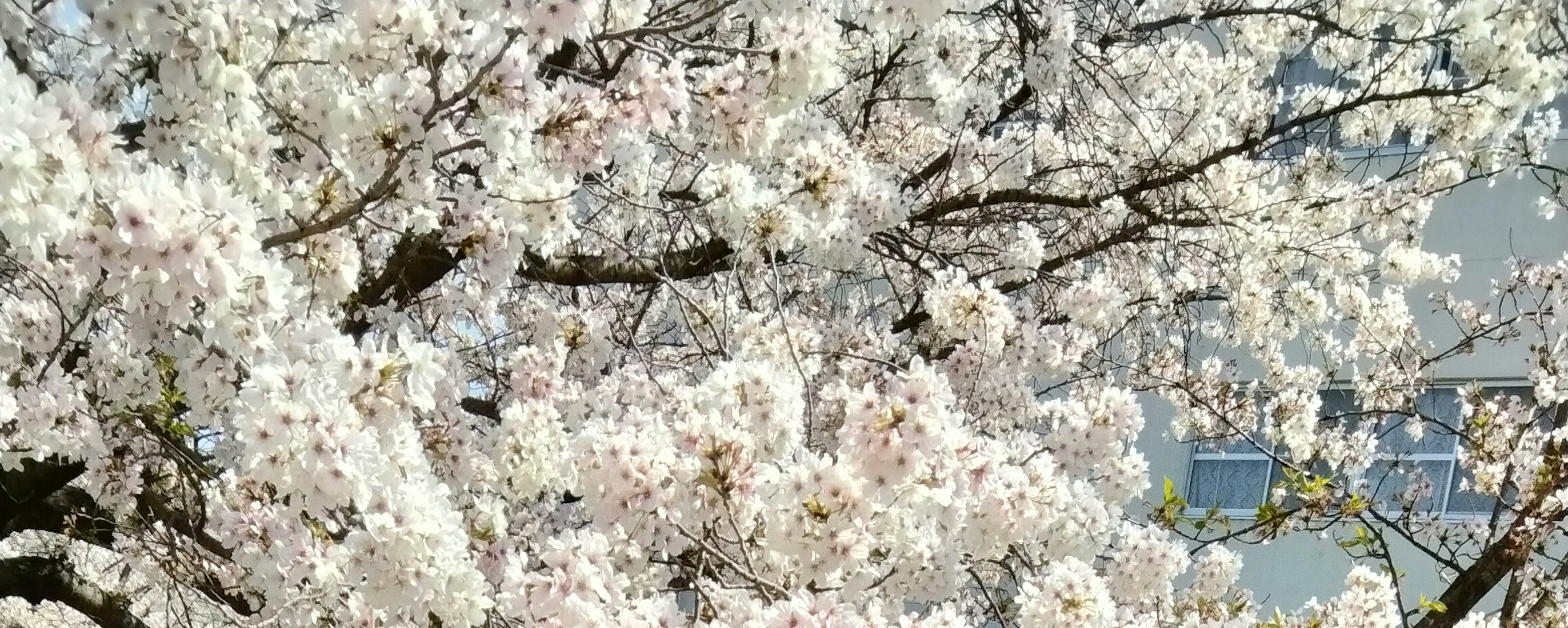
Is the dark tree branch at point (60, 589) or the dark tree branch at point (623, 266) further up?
the dark tree branch at point (623, 266)

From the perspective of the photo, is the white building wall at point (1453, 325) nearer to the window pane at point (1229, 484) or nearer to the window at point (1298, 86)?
the window pane at point (1229, 484)

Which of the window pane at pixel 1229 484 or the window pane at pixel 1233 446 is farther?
the window pane at pixel 1229 484

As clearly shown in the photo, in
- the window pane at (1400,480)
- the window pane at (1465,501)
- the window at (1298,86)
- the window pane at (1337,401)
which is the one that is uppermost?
the window at (1298,86)

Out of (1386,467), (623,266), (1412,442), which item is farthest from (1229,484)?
(623,266)

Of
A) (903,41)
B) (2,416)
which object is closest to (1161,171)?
(903,41)

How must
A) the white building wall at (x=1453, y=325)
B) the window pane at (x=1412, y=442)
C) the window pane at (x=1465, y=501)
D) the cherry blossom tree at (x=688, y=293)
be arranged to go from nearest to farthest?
the cherry blossom tree at (x=688, y=293), the window pane at (x=1465, y=501), the white building wall at (x=1453, y=325), the window pane at (x=1412, y=442)

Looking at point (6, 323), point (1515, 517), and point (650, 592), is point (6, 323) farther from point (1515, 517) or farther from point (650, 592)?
point (1515, 517)

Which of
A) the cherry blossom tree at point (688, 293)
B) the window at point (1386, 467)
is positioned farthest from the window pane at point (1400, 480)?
the cherry blossom tree at point (688, 293)
